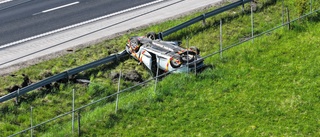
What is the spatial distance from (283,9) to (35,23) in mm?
13084

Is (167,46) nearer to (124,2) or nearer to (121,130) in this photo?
(121,130)

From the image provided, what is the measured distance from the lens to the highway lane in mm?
29422

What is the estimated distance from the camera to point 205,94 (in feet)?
74.5

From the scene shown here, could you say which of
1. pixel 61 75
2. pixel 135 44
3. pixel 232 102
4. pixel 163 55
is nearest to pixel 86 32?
pixel 135 44

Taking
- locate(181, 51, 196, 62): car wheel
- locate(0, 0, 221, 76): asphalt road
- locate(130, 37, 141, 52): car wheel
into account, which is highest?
locate(130, 37, 141, 52): car wheel

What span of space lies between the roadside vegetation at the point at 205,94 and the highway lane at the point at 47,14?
3.51 meters

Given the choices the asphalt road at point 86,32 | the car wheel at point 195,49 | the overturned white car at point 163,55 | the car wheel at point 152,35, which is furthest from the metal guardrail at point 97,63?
the car wheel at point 195,49

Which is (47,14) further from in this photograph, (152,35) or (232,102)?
(232,102)

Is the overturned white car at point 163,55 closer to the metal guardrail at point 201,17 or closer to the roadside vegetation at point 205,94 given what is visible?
the roadside vegetation at point 205,94

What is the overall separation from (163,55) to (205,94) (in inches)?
106

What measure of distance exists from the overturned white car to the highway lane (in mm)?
5634

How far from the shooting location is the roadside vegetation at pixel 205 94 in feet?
68.1

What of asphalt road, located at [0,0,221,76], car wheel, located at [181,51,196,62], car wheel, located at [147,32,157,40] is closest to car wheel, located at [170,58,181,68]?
car wheel, located at [181,51,196,62]

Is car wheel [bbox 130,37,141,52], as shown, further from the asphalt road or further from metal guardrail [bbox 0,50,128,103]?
the asphalt road
